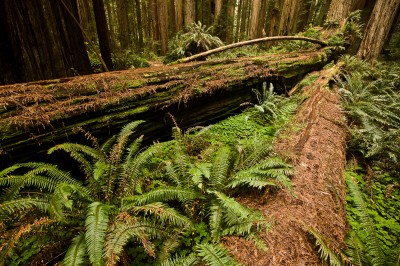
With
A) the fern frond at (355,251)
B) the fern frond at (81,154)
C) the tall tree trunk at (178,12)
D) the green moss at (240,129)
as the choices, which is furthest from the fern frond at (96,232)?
the tall tree trunk at (178,12)

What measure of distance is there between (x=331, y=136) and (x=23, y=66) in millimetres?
6245

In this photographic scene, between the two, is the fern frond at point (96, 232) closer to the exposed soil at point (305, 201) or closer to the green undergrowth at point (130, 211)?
the green undergrowth at point (130, 211)

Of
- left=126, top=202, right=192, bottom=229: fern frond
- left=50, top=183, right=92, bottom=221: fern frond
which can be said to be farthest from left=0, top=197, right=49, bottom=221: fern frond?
left=126, top=202, right=192, bottom=229: fern frond

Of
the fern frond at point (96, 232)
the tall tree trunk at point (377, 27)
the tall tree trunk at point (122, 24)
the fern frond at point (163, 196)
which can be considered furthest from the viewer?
the tall tree trunk at point (122, 24)

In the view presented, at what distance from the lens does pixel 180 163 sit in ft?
9.30

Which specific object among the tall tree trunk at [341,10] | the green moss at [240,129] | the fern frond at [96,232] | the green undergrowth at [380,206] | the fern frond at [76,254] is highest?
the tall tree trunk at [341,10]

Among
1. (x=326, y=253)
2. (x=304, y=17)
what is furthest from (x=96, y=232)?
(x=304, y=17)

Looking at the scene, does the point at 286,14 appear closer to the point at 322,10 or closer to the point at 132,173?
the point at 322,10

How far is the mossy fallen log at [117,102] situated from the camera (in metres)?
2.57

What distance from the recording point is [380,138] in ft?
13.5

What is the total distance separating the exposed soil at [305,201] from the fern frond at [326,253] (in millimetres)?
78

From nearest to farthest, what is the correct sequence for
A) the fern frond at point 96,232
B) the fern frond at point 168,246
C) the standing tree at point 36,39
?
the fern frond at point 96,232, the fern frond at point 168,246, the standing tree at point 36,39

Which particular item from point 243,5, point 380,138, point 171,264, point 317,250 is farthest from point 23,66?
point 243,5

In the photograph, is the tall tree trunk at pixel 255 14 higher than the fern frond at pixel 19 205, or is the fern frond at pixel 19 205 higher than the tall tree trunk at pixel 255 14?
the tall tree trunk at pixel 255 14
